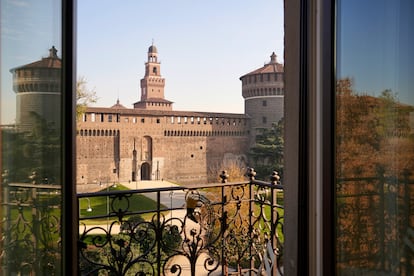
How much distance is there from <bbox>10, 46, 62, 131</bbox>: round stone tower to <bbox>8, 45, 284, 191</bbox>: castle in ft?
32.5

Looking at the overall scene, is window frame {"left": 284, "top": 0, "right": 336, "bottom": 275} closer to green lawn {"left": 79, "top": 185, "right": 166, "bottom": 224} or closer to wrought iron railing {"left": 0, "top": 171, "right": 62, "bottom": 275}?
wrought iron railing {"left": 0, "top": 171, "right": 62, "bottom": 275}

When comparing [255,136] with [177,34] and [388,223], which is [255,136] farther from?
[388,223]

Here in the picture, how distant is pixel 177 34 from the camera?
39.4 ft

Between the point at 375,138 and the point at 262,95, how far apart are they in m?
14.4

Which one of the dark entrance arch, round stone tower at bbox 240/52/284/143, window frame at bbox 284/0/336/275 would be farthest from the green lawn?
round stone tower at bbox 240/52/284/143

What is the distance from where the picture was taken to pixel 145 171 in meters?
13.9

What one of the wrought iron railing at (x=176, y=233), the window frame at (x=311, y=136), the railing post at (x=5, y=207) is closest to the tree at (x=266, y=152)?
the wrought iron railing at (x=176, y=233)

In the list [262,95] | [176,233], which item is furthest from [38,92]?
[262,95]

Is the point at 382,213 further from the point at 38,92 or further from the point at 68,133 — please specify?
the point at 38,92

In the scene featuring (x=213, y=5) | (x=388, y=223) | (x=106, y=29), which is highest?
(x=213, y=5)

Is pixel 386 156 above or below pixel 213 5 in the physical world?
below

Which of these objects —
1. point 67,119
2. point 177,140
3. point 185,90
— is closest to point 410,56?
point 67,119

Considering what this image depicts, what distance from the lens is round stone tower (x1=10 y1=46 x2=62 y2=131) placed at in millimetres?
1043

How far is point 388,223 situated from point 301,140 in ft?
1.36
